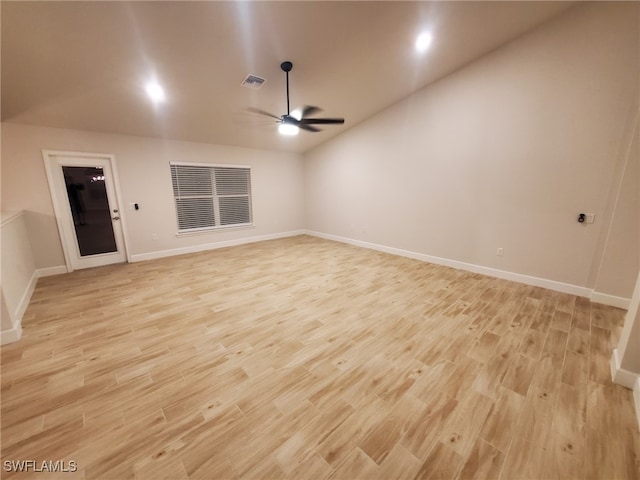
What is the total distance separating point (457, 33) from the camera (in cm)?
311

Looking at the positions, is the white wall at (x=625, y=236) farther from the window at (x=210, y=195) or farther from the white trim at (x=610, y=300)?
the window at (x=210, y=195)

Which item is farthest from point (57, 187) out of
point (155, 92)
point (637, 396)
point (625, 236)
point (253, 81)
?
point (625, 236)

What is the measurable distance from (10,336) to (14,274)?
0.97 m

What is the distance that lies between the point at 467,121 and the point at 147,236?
6196mm

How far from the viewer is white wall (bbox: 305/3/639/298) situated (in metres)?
2.85

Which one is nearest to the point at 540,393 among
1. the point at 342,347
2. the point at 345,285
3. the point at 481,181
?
the point at 342,347

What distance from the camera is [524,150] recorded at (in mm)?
→ 3402

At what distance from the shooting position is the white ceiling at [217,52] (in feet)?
7.61

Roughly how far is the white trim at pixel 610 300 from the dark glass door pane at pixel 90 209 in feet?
24.8

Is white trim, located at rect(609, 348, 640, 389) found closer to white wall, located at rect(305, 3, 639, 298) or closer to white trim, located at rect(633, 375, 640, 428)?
white trim, located at rect(633, 375, 640, 428)

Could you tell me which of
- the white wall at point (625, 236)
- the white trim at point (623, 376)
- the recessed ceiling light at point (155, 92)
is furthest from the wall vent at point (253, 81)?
the white trim at point (623, 376)

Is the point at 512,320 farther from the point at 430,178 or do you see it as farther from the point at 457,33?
the point at 457,33

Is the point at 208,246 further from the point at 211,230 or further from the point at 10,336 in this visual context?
the point at 10,336

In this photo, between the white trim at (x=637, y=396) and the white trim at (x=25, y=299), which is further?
the white trim at (x=25, y=299)
